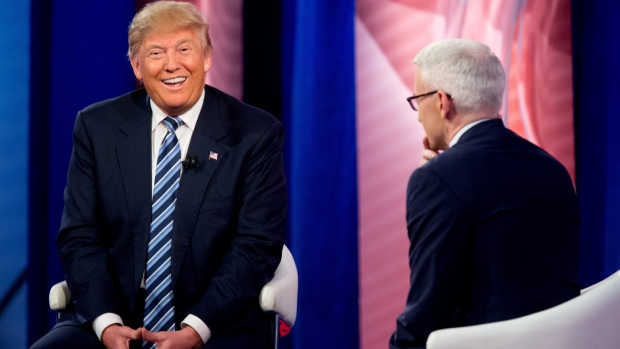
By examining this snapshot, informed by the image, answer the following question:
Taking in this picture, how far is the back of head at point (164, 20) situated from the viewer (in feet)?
8.58

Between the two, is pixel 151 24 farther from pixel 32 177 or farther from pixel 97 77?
pixel 32 177

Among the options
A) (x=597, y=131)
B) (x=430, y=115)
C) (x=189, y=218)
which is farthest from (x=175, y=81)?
(x=597, y=131)

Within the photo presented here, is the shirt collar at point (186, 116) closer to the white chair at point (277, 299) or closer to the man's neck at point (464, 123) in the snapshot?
the white chair at point (277, 299)

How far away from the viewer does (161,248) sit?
256 centimetres

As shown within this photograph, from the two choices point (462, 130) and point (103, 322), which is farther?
point (103, 322)

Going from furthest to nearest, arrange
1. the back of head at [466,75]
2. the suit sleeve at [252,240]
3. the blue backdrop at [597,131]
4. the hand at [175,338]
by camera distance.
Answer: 1. the blue backdrop at [597,131]
2. the suit sleeve at [252,240]
3. the hand at [175,338]
4. the back of head at [466,75]

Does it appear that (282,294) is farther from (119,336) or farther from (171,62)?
(171,62)

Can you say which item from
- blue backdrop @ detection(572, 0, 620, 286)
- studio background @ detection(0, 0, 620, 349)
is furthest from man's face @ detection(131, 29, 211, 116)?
blue backdrop @ detection(572, 0, 620, 286)

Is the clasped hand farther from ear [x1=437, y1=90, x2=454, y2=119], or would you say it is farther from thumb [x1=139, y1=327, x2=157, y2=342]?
ear [x1=437, y1=90, x2=454, y2=119]

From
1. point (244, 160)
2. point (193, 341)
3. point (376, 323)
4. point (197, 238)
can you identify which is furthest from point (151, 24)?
point (376, 323)

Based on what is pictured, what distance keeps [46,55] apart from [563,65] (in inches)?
85.7

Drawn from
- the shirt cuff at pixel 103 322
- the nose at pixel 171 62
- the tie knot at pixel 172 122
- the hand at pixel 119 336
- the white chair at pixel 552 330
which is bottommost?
the hand at pixel 119 336

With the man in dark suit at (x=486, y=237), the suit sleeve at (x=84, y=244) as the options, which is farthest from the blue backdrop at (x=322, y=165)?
the man in dark suit at (x=486, y=237)

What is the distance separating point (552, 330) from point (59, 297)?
4.93 feet
